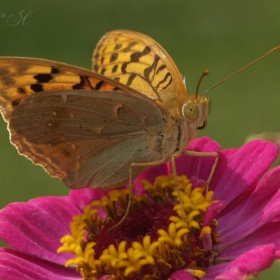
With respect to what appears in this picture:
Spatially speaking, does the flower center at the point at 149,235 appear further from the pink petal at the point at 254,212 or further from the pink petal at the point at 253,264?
the pink petal at the point at 253,264

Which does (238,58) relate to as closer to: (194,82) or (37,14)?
(194,82)

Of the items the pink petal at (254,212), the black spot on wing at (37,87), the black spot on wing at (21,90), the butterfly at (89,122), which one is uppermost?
the black spot on wing at (37,87)

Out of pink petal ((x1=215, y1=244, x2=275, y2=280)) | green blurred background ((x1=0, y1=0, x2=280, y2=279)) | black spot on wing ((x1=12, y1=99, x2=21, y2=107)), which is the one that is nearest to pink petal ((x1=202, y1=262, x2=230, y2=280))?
pink petal ((x1=215, y1=244, x2=275, y2=280))

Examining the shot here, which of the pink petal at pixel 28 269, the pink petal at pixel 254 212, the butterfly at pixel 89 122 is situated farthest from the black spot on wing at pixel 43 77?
the pink petal at pixel 254 212

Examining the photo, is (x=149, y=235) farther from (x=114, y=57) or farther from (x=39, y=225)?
(x=114, y=57)

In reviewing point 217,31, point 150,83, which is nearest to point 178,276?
point 150,83

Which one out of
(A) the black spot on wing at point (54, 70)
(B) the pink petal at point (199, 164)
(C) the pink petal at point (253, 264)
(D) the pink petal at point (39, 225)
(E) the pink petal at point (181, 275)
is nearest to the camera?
(C) the pink petal at point (253, 264)

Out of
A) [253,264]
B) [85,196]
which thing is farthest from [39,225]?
[253,264]
